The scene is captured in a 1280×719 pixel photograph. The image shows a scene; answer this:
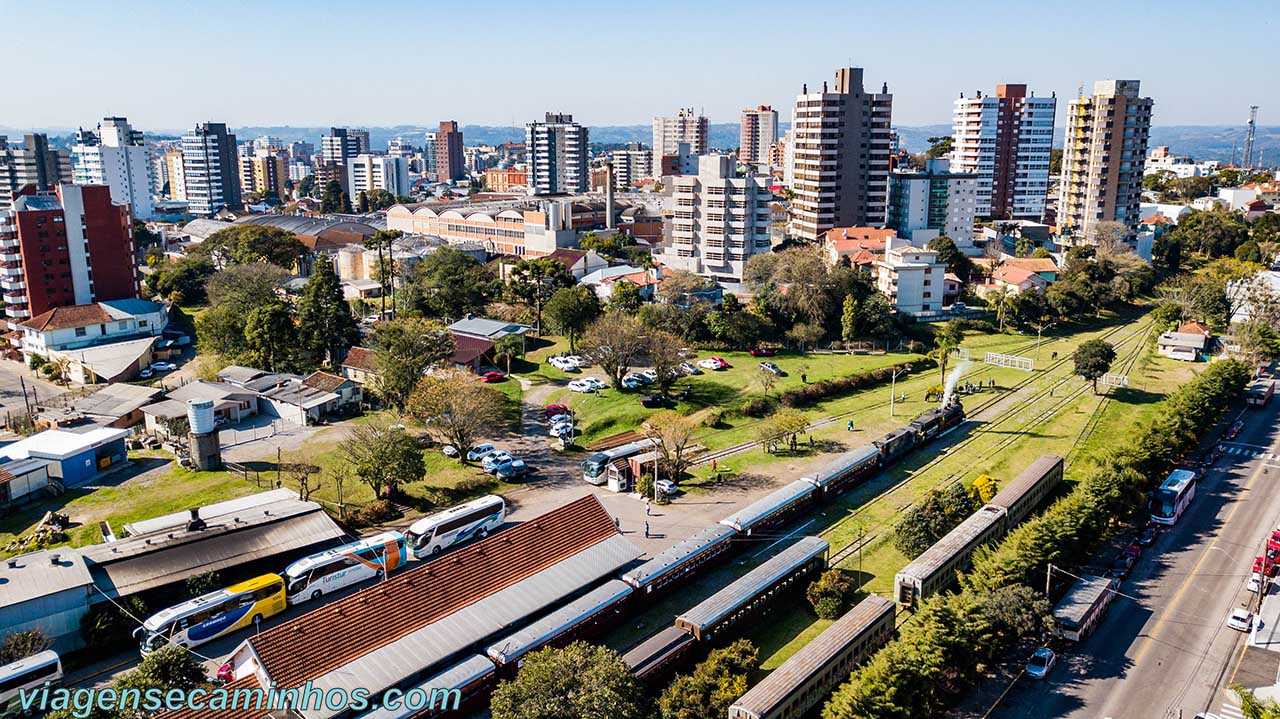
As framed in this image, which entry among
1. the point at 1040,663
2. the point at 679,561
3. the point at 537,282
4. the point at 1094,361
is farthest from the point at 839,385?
the point at 1040,663

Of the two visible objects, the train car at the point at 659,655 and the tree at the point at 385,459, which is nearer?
the train car at the point at 659,655

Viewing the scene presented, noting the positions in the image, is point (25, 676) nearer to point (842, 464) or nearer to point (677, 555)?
point (677, 555)

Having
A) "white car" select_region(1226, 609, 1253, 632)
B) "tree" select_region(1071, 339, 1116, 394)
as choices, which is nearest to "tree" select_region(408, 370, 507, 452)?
"white car" select_region(1226, 609, 1253, 632)

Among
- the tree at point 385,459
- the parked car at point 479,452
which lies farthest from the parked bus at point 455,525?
the parked car at point 479,452

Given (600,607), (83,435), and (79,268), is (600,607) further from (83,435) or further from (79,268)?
(79,268)

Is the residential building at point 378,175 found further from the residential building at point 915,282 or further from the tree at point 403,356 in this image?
the tree at point 403,356

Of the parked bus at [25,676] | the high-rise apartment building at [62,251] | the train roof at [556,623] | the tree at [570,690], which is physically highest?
the high-rise apartment building at [62,251]
